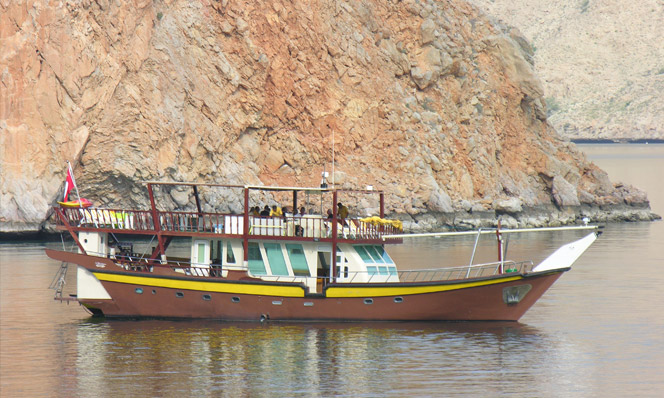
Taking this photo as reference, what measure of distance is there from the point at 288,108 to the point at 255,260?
137ft

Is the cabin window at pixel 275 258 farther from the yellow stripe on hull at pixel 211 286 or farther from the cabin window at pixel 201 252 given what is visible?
the cabin window at pixel 201 252

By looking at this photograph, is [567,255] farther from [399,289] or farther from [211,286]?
[211,286]

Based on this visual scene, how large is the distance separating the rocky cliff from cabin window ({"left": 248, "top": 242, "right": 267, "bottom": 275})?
3194cm

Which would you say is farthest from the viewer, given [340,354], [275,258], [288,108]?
[288,108]

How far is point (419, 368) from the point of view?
103ft

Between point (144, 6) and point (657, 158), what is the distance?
132583 millimetres

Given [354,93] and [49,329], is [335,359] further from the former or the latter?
[354,93]

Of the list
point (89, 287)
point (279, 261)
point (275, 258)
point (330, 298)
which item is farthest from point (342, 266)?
point (89, 287)

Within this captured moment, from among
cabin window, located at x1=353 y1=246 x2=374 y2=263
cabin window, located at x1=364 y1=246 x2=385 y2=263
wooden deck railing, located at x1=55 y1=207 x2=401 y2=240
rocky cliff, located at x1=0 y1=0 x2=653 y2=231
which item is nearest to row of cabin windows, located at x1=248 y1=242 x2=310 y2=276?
wooden deck railing, located at x1=55 y1=207 x2=401 y2=240

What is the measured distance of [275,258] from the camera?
38.7 metres

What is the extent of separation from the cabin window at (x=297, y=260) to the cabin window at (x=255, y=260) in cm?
104

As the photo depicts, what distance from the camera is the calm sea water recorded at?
29.7 metres

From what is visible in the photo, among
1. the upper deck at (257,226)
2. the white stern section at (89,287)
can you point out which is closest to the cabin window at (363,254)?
the upper deck at (257,226)

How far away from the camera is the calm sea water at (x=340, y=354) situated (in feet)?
97.3
